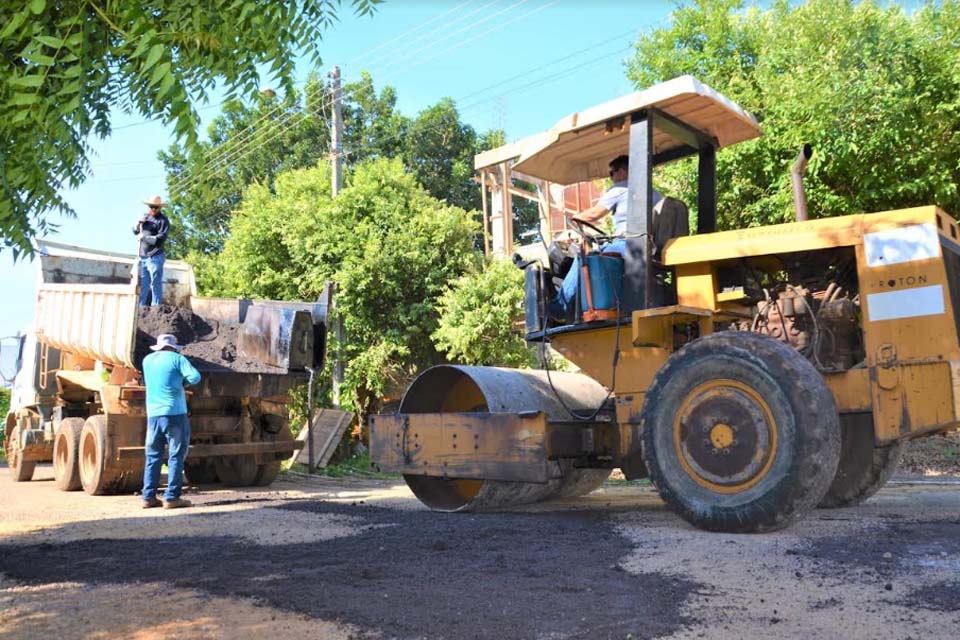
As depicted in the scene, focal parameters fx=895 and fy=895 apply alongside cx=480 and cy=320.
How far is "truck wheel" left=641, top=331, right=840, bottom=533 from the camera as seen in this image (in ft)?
16.3

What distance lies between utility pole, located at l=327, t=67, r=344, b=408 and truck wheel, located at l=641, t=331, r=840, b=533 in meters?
8.33

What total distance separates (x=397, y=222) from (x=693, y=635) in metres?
13.8

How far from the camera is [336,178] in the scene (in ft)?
58.5

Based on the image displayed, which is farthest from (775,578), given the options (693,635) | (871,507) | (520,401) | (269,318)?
(269,318)

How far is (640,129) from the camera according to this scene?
6348 mm

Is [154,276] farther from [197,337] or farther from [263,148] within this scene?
[263,148]

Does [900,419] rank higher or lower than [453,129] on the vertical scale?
lower

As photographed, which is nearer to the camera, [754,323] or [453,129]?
[754,323]

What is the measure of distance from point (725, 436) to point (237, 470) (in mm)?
7105

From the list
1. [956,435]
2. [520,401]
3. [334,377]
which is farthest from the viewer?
[334,377]

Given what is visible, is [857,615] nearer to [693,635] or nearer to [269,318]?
[693,635]

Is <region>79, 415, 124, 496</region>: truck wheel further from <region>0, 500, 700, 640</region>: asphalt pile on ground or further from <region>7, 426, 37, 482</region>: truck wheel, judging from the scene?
<region>0, 500, 700, 640</region>: asphalt pile on ground

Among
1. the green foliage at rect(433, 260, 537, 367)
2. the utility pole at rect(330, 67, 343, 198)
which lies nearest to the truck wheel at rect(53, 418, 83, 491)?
the green foliage at rect(433, 260, 537, 367)

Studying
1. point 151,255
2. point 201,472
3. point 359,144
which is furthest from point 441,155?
point 201,472
